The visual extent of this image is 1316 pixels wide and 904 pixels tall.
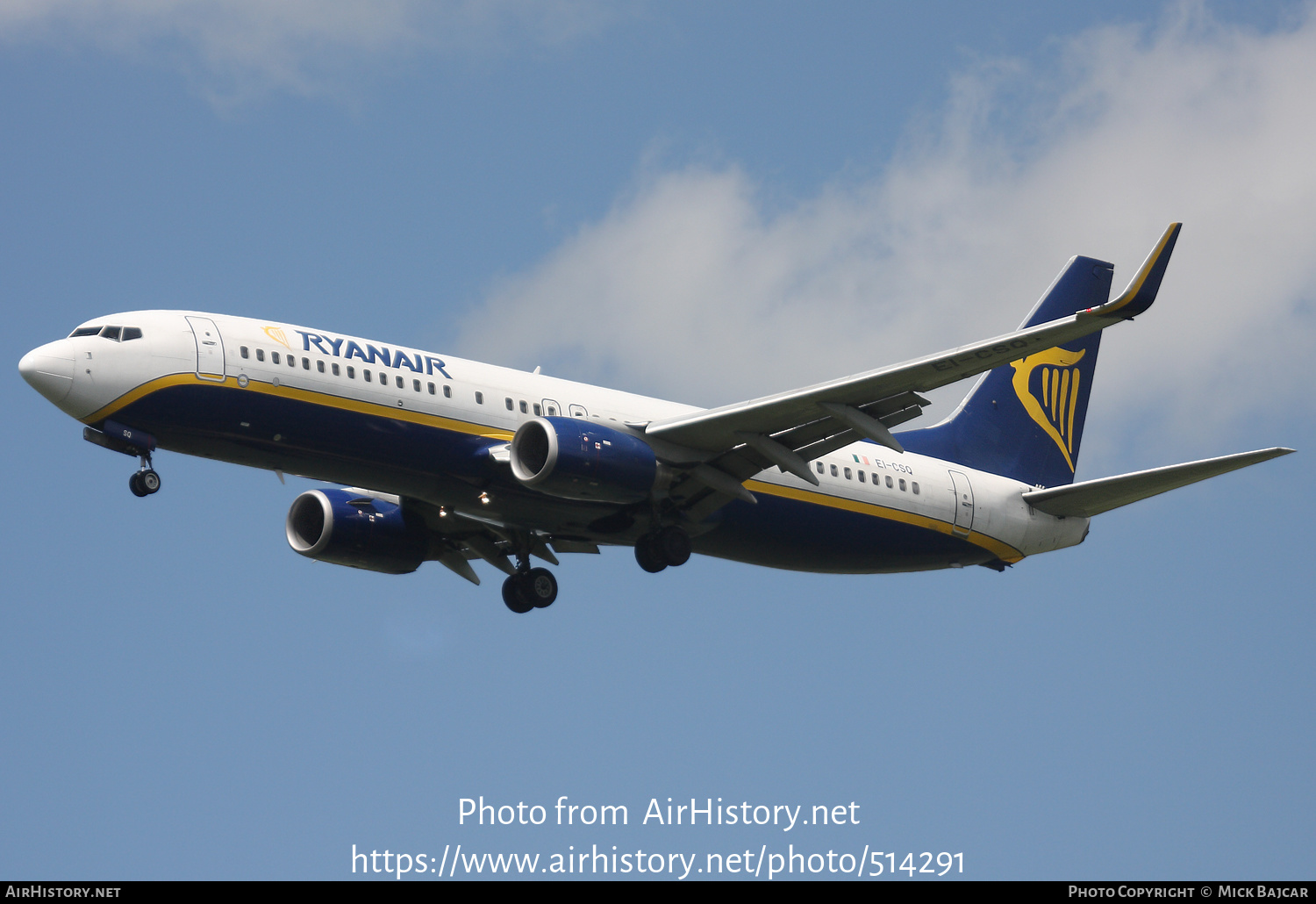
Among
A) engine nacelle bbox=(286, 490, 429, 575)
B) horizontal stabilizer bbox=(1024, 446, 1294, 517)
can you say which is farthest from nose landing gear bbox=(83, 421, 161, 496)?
horizontal stabilizer bbox=(1024, 446, 1294, 517)

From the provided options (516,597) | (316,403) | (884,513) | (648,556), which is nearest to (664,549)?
(648,556)

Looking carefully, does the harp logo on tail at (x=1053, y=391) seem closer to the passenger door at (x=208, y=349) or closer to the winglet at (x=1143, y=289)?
the winglet at (x=1143, y=289)

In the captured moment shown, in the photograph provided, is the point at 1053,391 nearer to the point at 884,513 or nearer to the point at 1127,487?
the point at 1127,487

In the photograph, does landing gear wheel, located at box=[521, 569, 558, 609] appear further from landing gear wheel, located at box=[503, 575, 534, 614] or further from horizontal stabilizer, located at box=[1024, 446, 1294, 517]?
horizontal stabilizer, located at box=[1024, 446, 1294, 517]

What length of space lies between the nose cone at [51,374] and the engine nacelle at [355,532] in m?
8.65

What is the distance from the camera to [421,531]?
38.3 meters

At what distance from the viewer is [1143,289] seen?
28250mm

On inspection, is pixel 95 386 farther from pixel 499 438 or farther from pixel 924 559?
pixel 924 559

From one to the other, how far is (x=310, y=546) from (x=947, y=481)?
53.0ft

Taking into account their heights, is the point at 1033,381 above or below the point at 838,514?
above

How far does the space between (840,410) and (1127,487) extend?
9.24 metres

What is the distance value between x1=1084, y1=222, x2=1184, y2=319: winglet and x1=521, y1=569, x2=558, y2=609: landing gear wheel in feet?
52.6

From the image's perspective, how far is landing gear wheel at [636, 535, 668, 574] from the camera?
35.0 metres
